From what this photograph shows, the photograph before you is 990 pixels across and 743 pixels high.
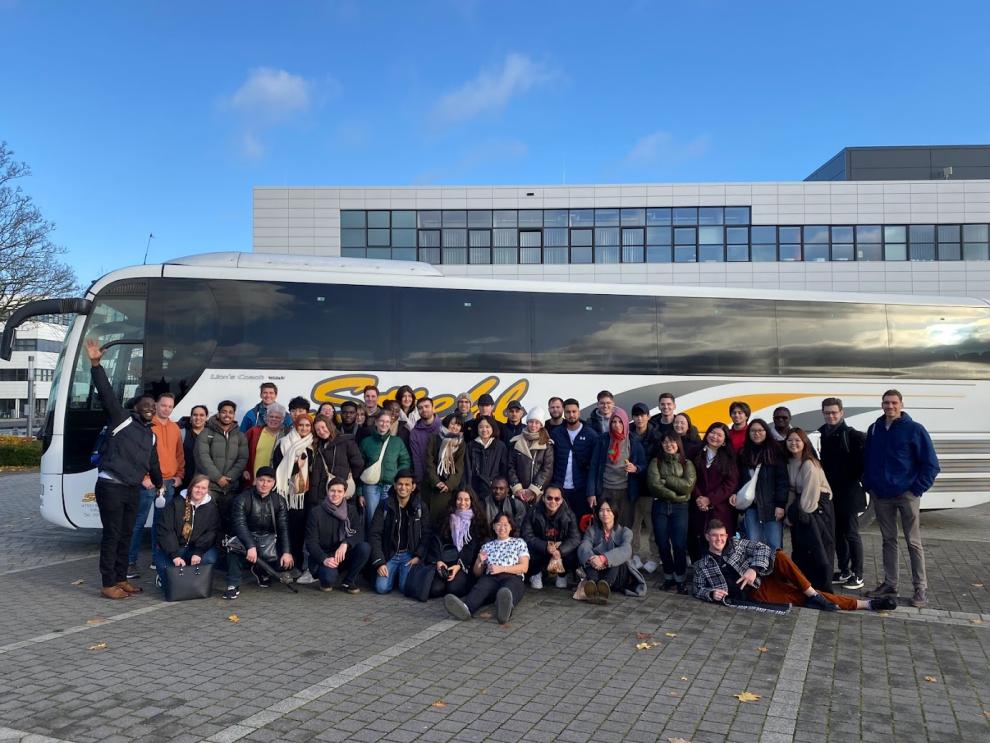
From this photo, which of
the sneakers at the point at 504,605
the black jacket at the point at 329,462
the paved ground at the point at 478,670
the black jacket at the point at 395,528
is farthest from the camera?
the black jacket at the point at 329,462

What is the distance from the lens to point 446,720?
4.46 m

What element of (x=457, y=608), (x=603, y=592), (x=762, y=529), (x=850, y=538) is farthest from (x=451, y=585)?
(x=850, y=538)

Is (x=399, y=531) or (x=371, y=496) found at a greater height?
(x=371, y=496)

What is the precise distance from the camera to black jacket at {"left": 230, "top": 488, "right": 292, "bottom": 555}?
7.61 meters

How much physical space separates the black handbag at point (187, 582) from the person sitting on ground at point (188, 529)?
8 cm

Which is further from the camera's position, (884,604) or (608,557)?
(608,557)

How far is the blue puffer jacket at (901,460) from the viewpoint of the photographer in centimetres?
706

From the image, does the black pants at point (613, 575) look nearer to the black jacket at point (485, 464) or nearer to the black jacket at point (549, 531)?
the black jacket at point (549, 531)

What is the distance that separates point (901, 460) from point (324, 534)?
5679mm

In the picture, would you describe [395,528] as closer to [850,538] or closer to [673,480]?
[673,480]

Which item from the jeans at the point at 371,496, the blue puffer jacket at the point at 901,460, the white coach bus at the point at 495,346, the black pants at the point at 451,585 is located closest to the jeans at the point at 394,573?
the black pants at the point at 451,585

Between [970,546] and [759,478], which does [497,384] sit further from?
[970,546]

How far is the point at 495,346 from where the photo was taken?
10430 millimetres

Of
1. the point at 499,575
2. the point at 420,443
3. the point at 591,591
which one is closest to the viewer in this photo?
the point at 499,575
